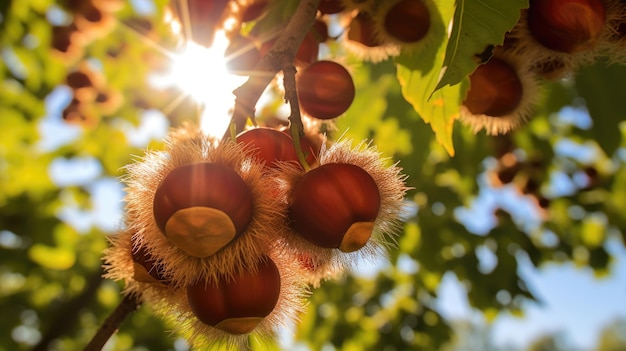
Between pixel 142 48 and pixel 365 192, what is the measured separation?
4.30m

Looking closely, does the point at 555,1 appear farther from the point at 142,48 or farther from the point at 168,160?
the point at 142,48

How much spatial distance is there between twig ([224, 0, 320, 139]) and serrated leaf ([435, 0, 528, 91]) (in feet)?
1.29

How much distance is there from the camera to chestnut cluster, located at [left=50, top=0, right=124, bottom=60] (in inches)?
160

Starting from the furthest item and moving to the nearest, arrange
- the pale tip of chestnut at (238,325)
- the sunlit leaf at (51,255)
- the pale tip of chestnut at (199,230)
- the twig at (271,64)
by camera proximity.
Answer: the sunlit leaf at (51,255), the twig at (271,64), the pale tip of chestnut at (238,325), the pale tip of chestnut at (199,230)

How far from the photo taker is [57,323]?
524 centimetres

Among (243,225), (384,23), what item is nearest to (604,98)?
(384,23)

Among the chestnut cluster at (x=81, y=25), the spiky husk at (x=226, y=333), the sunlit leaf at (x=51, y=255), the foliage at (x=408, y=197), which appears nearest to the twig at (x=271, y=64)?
the spiky husk at (x=226, y=333)

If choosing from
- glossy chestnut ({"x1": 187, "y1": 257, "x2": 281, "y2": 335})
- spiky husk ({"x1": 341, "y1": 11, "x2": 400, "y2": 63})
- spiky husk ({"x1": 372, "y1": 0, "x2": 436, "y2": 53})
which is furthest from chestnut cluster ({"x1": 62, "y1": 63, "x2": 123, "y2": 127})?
glossy chestnut ({"x1": 187, "y1": 257, "x2": 281, "y2": 335})

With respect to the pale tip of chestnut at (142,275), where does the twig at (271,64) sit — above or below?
above

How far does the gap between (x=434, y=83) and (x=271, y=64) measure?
72 cm

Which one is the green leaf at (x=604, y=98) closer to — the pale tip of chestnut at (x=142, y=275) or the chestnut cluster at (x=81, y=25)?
the pale tip of chestnut at (x=142, y=275)

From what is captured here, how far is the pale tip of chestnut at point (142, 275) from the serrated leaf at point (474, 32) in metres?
0.88

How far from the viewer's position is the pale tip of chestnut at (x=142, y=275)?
1.35m

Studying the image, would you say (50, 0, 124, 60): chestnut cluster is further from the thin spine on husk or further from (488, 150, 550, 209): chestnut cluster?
(488, 150, 550, 209): chestnut cluster
